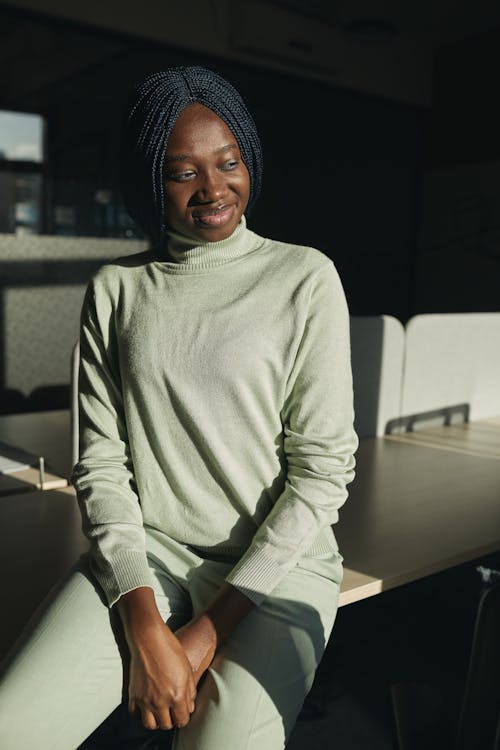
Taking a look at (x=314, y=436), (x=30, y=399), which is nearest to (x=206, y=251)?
(x=314, y=436)

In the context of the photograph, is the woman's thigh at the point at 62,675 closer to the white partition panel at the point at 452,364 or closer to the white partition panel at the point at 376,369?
the white partition panel at the point at 376,369

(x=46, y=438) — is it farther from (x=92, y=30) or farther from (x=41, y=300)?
(x=92, y=30)

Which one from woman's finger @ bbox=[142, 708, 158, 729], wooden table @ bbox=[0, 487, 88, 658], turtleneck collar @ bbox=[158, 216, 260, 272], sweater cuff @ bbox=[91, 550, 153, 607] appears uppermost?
turtleneck collar @ bbox=[158, 216, 260, 272]

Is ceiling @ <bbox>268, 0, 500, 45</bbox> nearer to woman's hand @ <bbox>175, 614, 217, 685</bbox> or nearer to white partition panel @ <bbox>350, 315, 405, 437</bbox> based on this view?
white partition panel @ <bbox>350, 315, 405, 437</bbox>

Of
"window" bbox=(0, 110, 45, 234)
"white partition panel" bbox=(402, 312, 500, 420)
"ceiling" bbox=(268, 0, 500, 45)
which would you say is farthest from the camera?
"ceiling" bbox=(268, 0, 500, 45)

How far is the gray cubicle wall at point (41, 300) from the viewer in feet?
10.4

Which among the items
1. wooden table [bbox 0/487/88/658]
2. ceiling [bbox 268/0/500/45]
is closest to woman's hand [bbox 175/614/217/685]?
wooden table [bbox 0/487/88/658]

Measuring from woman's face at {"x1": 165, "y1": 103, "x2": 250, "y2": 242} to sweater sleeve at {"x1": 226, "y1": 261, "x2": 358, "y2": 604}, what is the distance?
0.17m

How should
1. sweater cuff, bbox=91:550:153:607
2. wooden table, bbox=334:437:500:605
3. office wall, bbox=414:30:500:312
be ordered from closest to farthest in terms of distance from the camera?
sweater cuff, bbox=91:550:153:607, wooden table, bbox=334:437:500:605, office wall, bbox=414:30:500:312

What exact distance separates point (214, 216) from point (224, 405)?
27 cm

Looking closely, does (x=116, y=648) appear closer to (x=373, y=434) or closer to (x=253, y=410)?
(x=253, y=410)

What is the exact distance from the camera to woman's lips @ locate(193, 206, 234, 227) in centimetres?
95

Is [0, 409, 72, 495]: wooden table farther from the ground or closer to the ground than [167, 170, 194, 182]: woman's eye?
closer to the ground

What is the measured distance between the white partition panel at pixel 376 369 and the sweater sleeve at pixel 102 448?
1104 millimetres
